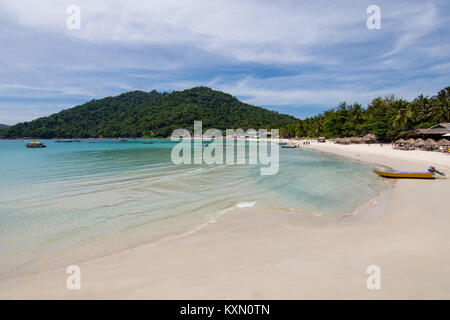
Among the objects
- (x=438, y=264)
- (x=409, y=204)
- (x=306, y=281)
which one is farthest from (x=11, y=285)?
(x=409, y=204)

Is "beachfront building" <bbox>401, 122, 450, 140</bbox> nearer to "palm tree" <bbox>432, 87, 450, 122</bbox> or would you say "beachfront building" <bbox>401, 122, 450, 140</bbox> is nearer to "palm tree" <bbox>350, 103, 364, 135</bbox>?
"palm tree" <bbox>432, 87, 450, 122</bbox>

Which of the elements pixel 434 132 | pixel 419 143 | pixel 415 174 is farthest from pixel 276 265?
pixel 434 132

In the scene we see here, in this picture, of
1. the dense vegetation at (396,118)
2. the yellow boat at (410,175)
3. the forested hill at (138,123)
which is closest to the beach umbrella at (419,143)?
the dense vegetation at (396,118)

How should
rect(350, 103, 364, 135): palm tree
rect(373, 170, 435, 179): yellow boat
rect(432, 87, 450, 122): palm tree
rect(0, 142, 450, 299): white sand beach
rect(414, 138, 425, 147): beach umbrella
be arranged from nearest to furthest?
rect(0, 142, 450, 299): white sand beach
rect(373, 170, 435, 179): yellow boat
rect(414, 138, 425, 147): beach umbrella
rect(432, 87, 450, 122): palm tree
rect(350, 103, 364, 135): palm tree

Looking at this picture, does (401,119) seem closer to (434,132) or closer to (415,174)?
(434,132)

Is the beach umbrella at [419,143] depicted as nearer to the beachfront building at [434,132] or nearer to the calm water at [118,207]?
the beachfront building at [434,132]

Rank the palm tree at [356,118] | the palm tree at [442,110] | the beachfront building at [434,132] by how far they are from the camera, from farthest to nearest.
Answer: the palm tree at [356,118]
the palm tree at [442,110]
the beachfront building at [434,132]

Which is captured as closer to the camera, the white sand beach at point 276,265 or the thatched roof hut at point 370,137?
the white sand beach at point 276,265

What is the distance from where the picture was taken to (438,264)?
4.43 m

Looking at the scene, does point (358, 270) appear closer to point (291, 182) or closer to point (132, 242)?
point (132, 242)

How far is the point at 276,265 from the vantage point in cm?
447

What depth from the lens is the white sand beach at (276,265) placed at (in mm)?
3645

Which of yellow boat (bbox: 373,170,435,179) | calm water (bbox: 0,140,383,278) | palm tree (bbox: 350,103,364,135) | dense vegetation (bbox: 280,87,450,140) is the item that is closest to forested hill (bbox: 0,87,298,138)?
dense vegetation (bbox: 280,87,450,140)

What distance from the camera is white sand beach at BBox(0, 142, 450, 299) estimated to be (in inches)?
143
